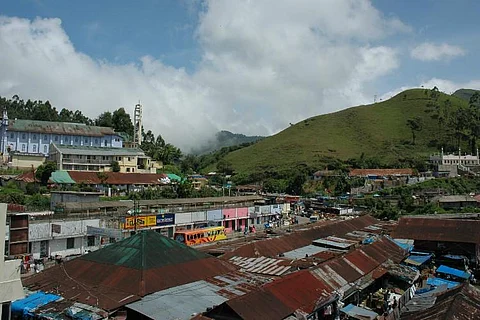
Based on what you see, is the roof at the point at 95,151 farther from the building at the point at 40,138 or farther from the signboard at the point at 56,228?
the signboard at the point at 56,228

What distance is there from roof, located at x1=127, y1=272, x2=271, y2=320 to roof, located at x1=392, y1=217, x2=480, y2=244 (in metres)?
18.6

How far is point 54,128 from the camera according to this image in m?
64.9

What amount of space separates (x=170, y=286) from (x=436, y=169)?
7761 centimetres

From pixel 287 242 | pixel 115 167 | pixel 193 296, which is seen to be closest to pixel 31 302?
pixel 193 296

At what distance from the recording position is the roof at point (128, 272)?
1653 centimetres

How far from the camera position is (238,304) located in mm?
14977

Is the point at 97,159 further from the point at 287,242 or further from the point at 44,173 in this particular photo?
the point at 287,242

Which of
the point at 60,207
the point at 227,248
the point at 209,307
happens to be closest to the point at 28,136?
the point at 60,207

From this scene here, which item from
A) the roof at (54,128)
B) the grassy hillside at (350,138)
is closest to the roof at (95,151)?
the roof at (54,128)

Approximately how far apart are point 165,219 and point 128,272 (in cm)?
1850

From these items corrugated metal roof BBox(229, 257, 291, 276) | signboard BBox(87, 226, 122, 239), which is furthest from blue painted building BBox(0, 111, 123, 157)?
corrugated metal roof BBox(229, 257, 291, 276)

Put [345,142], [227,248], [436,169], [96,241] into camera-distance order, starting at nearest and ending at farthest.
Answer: [227,248] → [96,241] → [436,169] → [345,142]

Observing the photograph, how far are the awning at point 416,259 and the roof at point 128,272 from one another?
1397 cm

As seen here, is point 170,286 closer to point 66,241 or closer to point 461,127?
point 66,241
